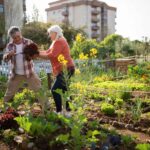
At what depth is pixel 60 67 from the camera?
5.91 m

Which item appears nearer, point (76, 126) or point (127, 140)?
point (76, 126)

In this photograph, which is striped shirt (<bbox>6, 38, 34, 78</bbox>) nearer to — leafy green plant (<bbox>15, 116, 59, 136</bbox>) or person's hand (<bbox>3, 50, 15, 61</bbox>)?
person's hand (<bbox>3, 50, 15, 61</bbox>)

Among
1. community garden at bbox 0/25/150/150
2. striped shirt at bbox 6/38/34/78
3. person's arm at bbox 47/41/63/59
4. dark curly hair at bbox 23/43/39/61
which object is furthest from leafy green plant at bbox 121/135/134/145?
striped shirt at bbox 6/38/34/78

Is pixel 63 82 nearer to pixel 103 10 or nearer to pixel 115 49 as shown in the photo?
pixel 115 49

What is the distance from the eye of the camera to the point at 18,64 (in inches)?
245

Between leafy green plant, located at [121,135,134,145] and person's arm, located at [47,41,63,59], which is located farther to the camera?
person's arm, located at [47,41,63,59]

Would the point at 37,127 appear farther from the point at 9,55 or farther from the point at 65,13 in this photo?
the point at 65,13

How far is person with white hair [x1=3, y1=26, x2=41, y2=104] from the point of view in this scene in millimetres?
6070

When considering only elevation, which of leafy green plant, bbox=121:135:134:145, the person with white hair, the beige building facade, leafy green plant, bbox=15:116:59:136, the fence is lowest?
leafy green plant, bbox=121:135:134:145

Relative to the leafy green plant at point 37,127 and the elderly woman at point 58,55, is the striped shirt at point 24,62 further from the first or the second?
the leafy green plant at point 37,127

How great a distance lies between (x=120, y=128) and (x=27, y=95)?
9.97 feet

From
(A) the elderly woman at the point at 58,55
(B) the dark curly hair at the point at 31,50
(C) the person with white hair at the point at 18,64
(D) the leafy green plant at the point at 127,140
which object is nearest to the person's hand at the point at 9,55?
Answer: (C) the person with white hair at the point at 18,64

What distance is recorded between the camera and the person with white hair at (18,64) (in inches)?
239

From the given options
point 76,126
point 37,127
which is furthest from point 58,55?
point 76,126
